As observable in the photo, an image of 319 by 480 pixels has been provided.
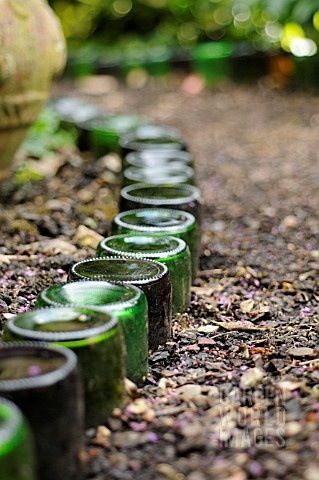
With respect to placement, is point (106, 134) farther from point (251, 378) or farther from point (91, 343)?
point (91, 343)

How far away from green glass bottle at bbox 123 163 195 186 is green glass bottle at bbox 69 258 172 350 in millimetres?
899

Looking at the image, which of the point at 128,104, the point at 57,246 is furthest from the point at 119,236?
the point at 128,104

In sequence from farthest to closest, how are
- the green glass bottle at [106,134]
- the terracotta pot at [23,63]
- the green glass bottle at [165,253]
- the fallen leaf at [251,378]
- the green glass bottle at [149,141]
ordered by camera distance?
the green glass bottle at [106,134]
the green glass bottle at [149,141]
the terracotta pot at [23,63]
the green glass bottle at [165,253]
the fallen leaf at [251,378]

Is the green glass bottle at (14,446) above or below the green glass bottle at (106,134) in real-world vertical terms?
below

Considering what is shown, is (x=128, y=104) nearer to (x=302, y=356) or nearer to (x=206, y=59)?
(x=206, y=59)

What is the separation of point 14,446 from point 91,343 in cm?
33

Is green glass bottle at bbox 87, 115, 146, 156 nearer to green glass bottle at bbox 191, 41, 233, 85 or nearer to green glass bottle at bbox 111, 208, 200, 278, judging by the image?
green glass bottle at bbox 111, 208, 200, 278

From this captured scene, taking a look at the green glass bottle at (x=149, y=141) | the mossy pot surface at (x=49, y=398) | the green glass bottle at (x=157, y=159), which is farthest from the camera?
Answer: the green glass bottle at (x=149, y=141)

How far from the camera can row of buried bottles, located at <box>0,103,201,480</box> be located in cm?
131

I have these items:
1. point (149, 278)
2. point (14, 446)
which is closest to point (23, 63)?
point (149, 278)

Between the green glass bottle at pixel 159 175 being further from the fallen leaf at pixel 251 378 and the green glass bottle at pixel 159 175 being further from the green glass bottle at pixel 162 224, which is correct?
the fallen leaf at pixel 251 378

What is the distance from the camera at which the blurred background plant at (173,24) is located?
20.8 ft

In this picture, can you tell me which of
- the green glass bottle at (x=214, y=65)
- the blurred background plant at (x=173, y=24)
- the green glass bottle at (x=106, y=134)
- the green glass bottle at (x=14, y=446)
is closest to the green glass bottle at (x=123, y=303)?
→ the green glass bottle at (x=14, y=446)

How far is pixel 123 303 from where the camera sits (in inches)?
66.9
